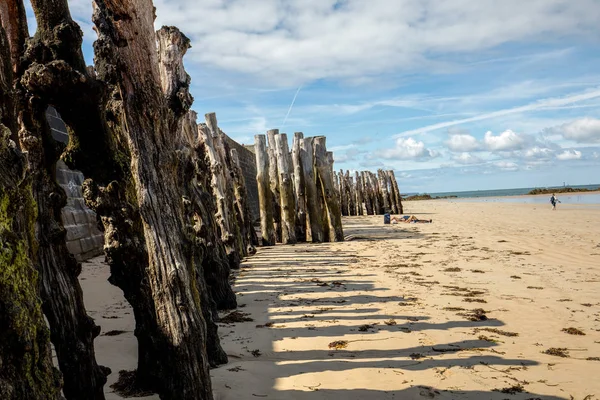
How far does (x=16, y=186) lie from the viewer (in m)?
1.67

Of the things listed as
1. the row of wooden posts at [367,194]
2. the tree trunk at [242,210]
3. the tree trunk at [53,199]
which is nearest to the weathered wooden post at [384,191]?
the row of wooden posts at [367,194]

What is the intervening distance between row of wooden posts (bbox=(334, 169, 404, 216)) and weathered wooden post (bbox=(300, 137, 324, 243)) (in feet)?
45.7

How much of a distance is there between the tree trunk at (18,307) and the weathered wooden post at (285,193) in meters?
10.6

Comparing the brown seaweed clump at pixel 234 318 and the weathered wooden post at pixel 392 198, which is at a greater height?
the weathered wooden post at pixel 392 198

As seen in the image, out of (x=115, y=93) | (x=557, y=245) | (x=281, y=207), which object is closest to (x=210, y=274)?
(x=115, y=93)

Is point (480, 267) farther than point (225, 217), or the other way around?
point (225, 217)

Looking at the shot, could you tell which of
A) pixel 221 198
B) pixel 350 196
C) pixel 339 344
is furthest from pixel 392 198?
pixel 339 344

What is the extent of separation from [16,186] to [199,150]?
20.9 ft

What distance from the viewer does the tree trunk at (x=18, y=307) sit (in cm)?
153

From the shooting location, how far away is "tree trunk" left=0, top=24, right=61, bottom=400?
1534 mm

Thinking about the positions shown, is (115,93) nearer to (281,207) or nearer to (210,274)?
(210,274)

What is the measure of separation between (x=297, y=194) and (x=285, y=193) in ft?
1.23

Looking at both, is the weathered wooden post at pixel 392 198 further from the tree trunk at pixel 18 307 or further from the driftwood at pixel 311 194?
the tree trunk at pixel 18 307

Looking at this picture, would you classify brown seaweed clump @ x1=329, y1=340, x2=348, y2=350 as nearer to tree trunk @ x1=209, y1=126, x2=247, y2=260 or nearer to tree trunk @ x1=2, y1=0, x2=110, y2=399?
tree trunk @ x1=2, y1=0, x2=110, y2=399
